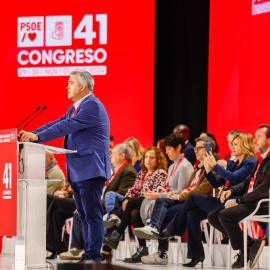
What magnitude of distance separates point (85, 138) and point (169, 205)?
1.69 m

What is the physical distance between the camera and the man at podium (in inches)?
158

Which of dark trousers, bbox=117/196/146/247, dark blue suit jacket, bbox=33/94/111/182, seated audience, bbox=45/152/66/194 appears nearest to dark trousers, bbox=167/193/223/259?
dark trousers, bbox=117/196/146/247

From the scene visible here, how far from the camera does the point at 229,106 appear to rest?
22.9 feet

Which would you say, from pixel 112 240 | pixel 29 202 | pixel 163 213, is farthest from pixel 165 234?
pixel 29 202

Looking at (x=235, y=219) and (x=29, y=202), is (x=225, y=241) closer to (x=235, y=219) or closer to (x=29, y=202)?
(x=235, y=219)

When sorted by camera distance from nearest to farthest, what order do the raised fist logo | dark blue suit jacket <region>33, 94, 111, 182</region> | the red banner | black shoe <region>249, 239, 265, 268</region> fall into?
the red banner → dark blue suit jacket <region>33, 94, 111, 182</region> → black shoe <region>249, 239, 265, 268</region> → the raised fist logo

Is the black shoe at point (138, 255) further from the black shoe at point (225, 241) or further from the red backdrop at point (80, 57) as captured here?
the red backdrop at point (80, 57)

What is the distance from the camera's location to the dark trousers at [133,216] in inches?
224

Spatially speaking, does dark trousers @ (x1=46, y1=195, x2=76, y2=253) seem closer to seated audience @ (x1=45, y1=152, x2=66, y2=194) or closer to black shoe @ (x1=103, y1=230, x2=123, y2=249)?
seated audience @ (x1=45, y1=152, x2=66, y2=194)

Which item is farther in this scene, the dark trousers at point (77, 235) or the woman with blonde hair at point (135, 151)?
the woman with blonde hair at point (135, 151)

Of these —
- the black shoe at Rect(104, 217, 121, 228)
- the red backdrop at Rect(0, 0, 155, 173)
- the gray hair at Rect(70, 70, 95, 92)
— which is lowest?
the black shoe at Rect(104, 217, 121, 228)

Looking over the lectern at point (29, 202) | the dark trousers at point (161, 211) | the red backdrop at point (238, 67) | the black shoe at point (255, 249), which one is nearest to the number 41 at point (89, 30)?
the red backdrop at point (238, 67)

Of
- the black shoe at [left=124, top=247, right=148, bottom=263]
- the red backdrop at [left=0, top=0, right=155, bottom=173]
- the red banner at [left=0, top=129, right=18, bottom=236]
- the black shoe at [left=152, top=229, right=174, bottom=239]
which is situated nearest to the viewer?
the red banner at [left=0, top=129, right=18, bottom=236]

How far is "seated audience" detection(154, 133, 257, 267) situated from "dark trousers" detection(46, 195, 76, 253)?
53.8 inches
